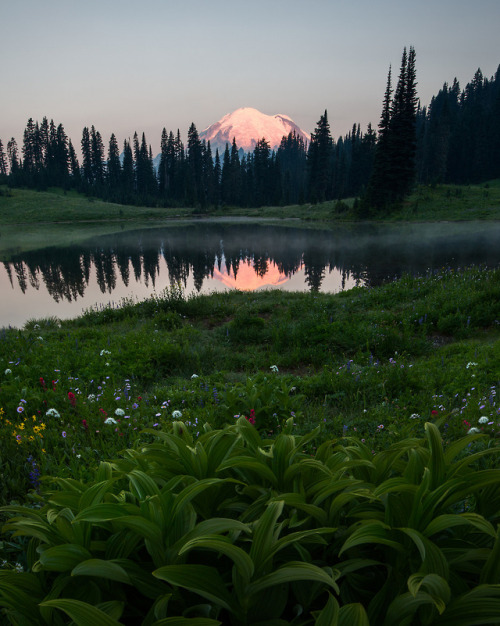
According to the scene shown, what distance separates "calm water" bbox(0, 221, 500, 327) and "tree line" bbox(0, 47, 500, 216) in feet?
73.8

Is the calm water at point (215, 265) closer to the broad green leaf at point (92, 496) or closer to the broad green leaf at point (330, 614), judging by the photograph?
the broad green leaf at point (92, 496)

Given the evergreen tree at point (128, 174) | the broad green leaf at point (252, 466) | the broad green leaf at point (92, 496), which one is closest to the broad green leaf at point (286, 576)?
the broad green leaf at point (252, 466)

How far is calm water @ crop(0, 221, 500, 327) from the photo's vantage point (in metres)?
16.5

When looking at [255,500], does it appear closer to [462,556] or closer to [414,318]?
[462,556]

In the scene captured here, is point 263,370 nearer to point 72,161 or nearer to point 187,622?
point 187,622

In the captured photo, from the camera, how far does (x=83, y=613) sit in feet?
4.00

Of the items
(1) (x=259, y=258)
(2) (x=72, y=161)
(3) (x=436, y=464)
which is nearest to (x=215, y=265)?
(1) (x=259, y=258)

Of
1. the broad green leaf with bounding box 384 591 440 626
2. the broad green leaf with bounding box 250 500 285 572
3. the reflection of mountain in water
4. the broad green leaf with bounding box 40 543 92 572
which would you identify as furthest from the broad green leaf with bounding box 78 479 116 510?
the reflection of mountain in water

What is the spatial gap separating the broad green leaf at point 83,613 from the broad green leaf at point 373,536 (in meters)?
0.82

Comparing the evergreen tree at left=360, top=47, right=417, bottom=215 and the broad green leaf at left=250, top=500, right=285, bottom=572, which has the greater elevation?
the evergreen tree at left=360, top=47, right=417, bottom=215

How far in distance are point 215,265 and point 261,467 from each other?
866 inches

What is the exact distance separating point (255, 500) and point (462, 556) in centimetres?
89

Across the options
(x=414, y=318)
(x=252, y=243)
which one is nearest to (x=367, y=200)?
(x=252, y=243)

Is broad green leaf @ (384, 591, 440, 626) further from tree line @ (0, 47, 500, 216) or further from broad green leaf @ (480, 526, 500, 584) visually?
tree line @ (0, 47, 500, 216)
